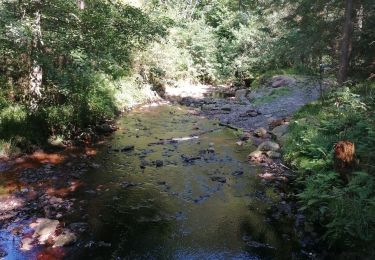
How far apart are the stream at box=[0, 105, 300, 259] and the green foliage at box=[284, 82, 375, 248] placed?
2.77 feet

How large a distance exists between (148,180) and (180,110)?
34.8 feet

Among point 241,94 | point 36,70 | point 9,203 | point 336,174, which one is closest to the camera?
point 336,174

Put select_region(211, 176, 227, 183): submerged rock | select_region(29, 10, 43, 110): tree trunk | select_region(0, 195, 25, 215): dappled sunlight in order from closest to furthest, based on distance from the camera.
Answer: select_region(0, 195, 25, 215): dappled sunlight < select_region(211, 176, 227, 183): submerged rock < select_region(29, 10, 43, 110): tree trunk

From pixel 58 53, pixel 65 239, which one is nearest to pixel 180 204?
pixel 65 239

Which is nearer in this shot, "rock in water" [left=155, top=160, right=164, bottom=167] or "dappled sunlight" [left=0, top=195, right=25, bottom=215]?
Result: "dappled sunlight" [left=0, top=195, right=25, bottom=215]

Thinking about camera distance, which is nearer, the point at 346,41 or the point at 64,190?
the point at 64,190

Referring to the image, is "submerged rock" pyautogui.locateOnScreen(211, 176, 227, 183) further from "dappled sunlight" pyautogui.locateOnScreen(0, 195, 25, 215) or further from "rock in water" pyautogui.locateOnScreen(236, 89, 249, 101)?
"rock in water" pyautogui.locateOnScreen(236, 89, 249, 101)

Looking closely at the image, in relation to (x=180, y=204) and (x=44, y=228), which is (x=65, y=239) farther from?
(x=180, y=204)

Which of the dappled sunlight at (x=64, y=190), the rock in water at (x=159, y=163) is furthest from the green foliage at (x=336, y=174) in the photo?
the dappled sunlight at (x=64, y=190)

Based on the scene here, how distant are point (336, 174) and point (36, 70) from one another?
32.3 feet

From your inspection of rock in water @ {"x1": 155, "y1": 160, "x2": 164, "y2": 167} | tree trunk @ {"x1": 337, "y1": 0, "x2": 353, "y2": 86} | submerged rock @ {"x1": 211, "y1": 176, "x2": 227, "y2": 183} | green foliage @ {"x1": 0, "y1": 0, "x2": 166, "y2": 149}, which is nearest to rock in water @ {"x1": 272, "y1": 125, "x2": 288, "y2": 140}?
tree trunk @ {"x1": 337, "y1": 0, "x2": 353, "y2": 86}

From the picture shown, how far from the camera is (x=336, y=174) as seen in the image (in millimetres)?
8328

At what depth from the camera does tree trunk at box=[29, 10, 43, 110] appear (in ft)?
35.8

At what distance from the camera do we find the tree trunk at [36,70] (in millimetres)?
10898
